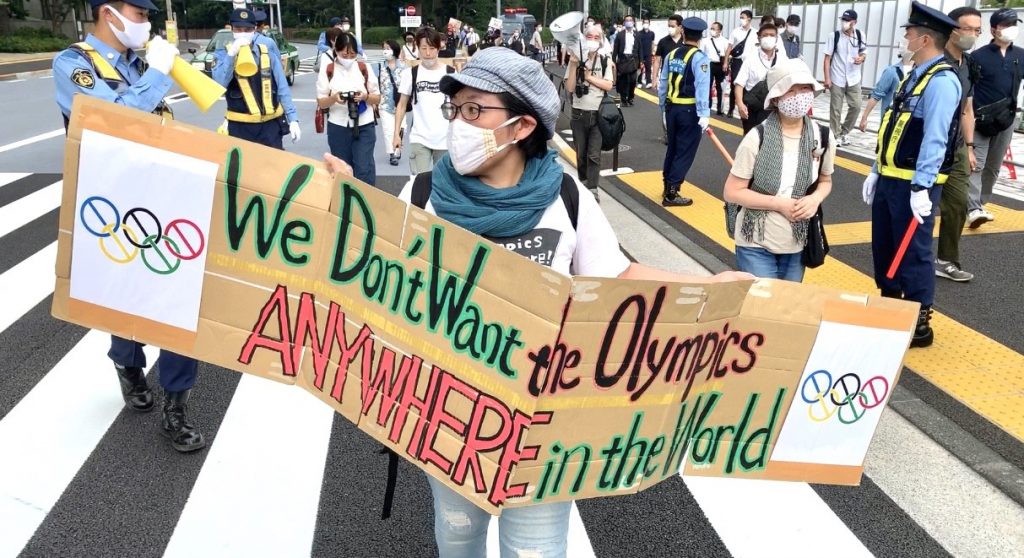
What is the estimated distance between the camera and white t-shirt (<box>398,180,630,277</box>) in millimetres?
2387

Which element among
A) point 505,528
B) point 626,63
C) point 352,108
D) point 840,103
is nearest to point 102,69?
point 505,528

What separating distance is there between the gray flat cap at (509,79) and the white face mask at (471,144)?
3.1 inches

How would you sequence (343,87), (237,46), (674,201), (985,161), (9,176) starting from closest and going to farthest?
(237,46), (985,161), (343,87), (674,201), (9,176)

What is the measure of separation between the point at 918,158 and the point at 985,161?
3.49 metres

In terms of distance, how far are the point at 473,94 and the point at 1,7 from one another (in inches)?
2105

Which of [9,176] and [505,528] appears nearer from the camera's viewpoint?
[505,528]

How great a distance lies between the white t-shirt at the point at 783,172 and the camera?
→ 14.5ft

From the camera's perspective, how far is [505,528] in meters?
2.35

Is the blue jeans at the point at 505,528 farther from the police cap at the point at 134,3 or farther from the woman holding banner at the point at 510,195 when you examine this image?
the police cap at the point at 134,3

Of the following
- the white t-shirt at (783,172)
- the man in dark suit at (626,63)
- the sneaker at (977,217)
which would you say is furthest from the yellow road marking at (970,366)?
the man in dark suit at (626,63)

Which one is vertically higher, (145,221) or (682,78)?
(682,78)

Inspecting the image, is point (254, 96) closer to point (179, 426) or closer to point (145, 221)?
point (179, 426)

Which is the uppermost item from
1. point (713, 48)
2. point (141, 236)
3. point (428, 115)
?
point (713, 48)

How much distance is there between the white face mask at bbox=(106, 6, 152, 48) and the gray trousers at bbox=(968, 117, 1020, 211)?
6.68m
